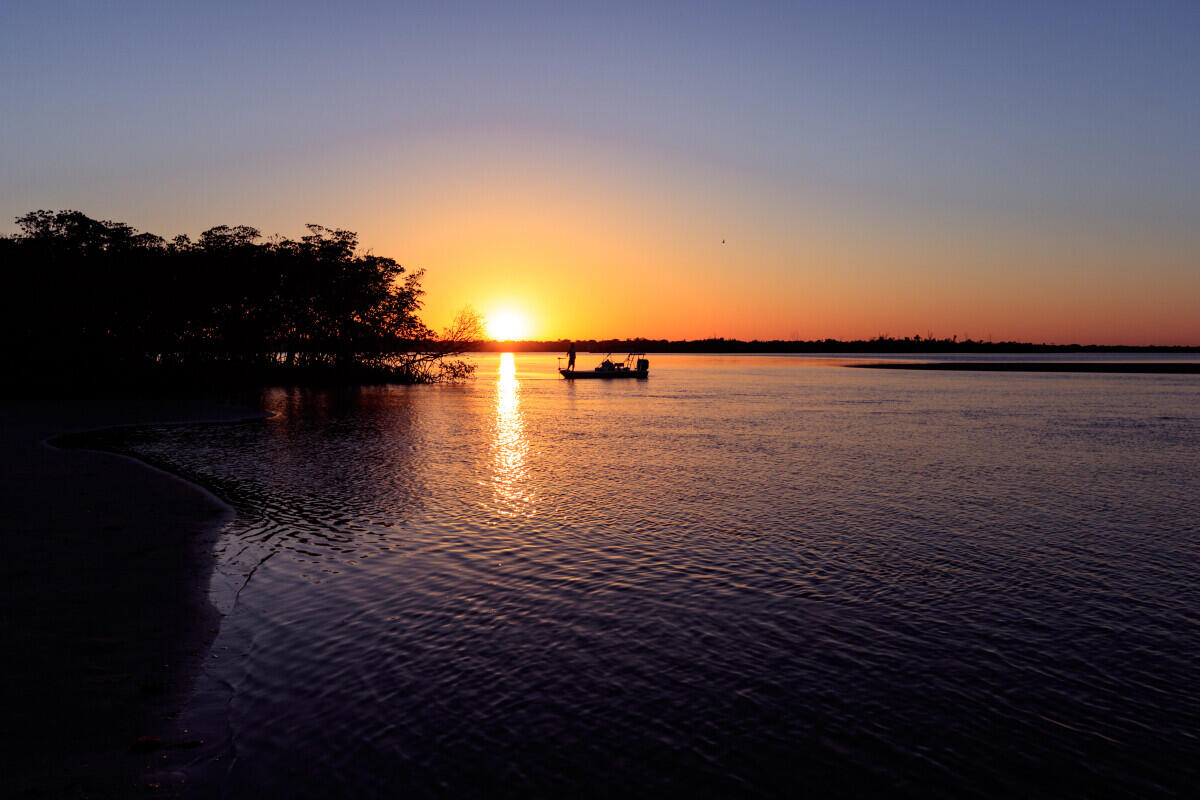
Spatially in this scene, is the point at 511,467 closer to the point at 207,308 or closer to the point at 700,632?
the point at 700,632

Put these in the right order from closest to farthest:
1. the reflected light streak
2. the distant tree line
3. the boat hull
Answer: the reflected light streak
the distant tree line
the boat hull

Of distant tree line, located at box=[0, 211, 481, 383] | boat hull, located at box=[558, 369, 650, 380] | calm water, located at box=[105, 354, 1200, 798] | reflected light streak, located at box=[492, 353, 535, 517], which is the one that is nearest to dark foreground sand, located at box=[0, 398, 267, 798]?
calm water, located at box=[105, 354, 1200, 798]

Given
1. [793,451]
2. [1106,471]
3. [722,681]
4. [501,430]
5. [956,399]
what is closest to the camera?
[722,681]

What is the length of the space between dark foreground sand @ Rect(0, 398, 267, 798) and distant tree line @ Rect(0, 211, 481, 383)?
172 feet

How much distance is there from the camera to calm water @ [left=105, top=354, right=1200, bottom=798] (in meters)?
8.26

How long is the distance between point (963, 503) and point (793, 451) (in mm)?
12308

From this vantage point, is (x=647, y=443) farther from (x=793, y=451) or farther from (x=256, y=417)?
(x=256, y=417)

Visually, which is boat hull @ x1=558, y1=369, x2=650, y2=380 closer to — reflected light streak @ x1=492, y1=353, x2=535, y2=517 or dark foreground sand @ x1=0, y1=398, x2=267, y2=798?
reflected light streak @ x1=492, y1=353, x2=535, y2=517

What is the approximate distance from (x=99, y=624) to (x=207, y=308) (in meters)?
73.9

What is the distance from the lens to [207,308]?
76.1 m

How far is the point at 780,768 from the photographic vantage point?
8195 millimetres

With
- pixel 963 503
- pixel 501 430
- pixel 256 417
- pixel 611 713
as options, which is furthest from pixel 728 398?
pixel 611 713

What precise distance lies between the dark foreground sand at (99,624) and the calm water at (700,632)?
1.76 feet

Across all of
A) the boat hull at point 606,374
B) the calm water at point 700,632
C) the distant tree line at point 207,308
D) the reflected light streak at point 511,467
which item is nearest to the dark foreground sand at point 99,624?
the calm water at point 700,632
